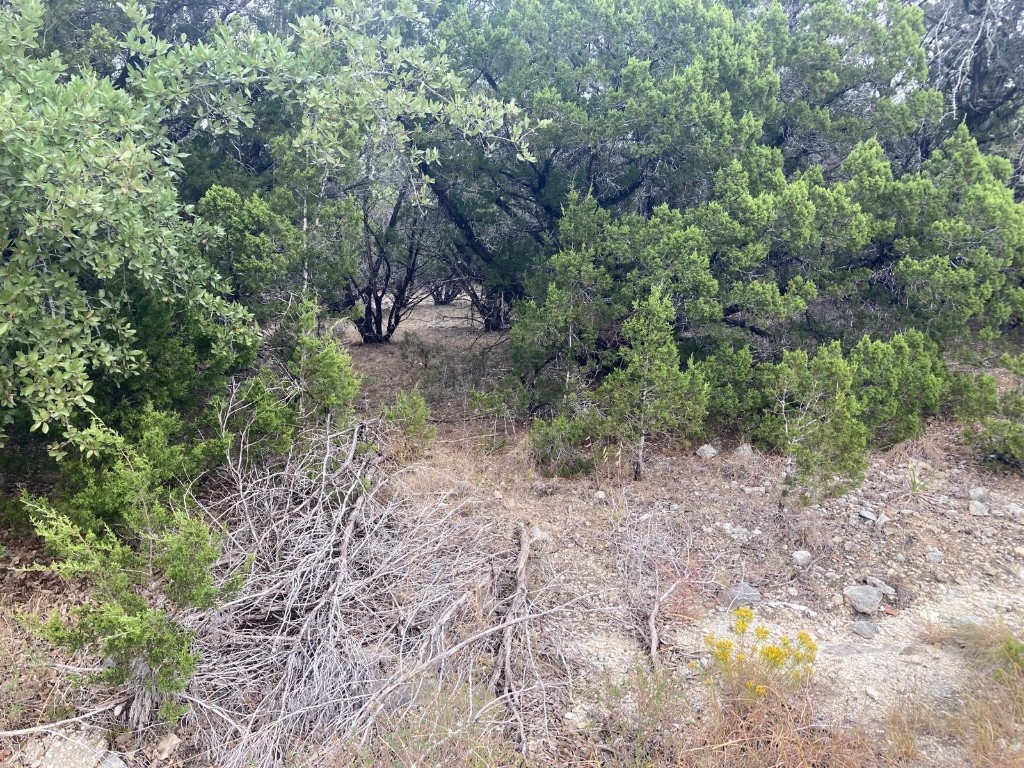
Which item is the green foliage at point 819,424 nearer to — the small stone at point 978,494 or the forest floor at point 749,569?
the forest floor at point 749,569

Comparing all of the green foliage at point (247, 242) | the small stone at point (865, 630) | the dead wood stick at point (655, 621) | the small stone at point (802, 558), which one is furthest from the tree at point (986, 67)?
the green foliage at point (247, 242)

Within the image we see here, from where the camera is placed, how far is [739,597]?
3.72 m

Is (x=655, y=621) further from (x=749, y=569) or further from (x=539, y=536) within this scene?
(x=539, y=536)

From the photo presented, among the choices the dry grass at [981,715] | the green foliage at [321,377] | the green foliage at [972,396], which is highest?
the green foliage at [321,377]

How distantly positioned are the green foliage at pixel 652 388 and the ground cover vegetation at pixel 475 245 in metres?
0.03

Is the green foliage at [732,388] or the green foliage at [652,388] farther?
the green foliage at [732,388]

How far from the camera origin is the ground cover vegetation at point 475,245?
3.24 meters

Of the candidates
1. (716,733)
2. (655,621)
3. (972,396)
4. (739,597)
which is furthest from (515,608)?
(972,396)

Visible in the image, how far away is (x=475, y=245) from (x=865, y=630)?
5.32 metres

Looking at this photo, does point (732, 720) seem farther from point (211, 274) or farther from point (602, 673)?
point (211, 274)

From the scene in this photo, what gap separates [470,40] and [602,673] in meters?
5.69

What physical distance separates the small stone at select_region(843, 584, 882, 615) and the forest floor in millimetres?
33

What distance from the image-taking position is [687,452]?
5598mm

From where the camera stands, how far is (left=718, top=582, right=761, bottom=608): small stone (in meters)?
3.71
